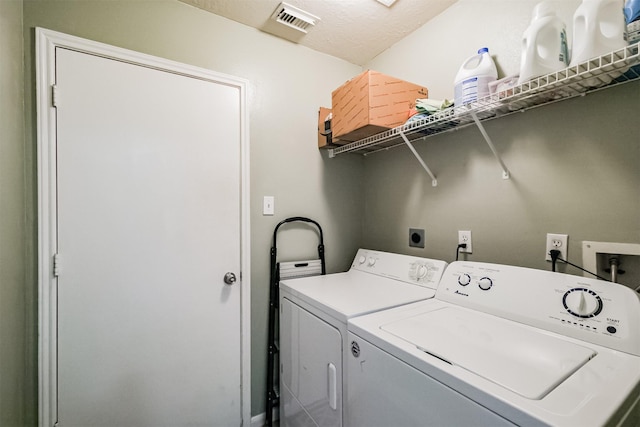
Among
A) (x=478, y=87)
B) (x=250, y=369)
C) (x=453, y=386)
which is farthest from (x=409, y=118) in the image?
(x=250, y=369)

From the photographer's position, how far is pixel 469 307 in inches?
48.7

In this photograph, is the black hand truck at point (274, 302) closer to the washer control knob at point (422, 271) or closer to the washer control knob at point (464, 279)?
the washer control knob at point (422, 271)

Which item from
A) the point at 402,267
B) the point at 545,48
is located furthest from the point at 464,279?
the point at 545,48

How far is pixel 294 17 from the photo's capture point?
67.1 inches

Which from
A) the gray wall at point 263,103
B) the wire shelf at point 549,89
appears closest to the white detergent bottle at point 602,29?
the wire shelf at point 549,89

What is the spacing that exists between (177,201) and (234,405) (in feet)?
4.20

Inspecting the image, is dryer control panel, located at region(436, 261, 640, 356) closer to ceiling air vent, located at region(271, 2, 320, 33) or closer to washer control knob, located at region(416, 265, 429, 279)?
washer control knob, located at region(416, 265, 429, 279)

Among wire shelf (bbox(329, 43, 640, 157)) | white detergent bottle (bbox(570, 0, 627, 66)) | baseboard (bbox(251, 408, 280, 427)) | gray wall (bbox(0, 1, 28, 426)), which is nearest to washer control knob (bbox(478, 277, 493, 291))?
wire shelf (bbox(329, 43, 640, 157))

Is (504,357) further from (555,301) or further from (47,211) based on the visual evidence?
(47,211)

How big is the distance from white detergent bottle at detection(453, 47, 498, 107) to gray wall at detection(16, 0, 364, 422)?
1010mm

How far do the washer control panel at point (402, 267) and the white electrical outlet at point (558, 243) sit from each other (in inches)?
17.7

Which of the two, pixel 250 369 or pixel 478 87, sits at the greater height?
pixel 478 87

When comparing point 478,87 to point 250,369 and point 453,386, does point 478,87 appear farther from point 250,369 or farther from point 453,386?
point 250,369

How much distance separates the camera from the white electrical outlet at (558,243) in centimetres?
118
